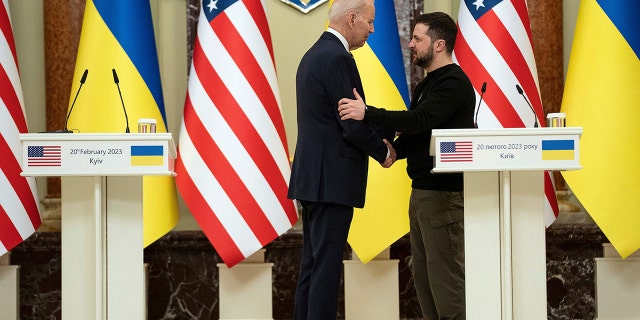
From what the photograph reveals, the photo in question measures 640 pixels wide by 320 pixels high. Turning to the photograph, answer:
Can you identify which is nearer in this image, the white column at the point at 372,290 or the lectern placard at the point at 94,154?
the lectern placard at the point at 94,154

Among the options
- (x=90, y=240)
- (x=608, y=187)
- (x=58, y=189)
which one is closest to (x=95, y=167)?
(x=90, y=240)

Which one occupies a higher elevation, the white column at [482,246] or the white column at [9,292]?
the white column at [482,246]

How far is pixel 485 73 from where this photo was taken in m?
4.59

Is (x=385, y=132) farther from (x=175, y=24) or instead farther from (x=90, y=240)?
(x=175, y=24)

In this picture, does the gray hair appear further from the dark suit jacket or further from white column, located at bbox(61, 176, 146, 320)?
white column, located at bbox(61, 176, 146, 320)

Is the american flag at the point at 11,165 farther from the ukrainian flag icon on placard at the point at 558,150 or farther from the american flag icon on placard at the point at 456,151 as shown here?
the ukrainian flag icon on placard at the point at 558,150

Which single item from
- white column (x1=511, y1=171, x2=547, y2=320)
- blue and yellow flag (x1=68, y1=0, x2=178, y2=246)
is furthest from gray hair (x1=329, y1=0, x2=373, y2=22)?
blue and yellow flag (x1=68, y1=0, x2=178, y2=246)

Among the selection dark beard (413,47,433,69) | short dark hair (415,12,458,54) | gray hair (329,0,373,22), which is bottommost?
dark beard (413,47,433,69)

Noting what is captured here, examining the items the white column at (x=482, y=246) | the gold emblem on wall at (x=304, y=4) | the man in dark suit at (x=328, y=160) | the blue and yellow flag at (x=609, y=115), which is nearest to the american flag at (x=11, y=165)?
the man in dark suit at (x=328, y=160)

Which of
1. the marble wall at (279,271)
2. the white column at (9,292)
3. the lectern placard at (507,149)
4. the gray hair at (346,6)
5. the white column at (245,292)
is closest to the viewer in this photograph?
the lectern placard at (507,149)

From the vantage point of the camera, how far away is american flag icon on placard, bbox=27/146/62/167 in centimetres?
329

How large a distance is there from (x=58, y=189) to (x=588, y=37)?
3.20 m

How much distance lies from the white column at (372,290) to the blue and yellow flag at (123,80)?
1052 millimetres

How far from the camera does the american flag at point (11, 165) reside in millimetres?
A: 4398
